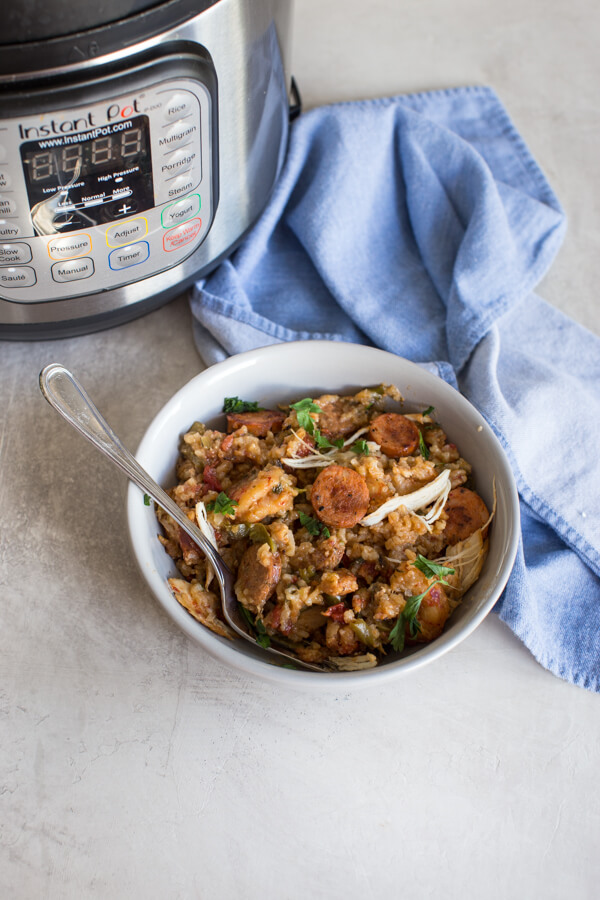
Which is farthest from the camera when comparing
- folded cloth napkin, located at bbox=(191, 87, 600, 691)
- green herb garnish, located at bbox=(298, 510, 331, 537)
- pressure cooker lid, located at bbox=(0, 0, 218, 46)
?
folded cloth napkin, located at bbox=(191, 87, 600, 691)

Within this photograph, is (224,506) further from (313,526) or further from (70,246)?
(70,246)

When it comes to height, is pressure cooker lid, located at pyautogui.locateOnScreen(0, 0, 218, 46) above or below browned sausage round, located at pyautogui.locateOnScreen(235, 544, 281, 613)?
above

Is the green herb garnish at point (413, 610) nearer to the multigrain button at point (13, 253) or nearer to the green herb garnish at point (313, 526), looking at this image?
the green herb garnish at point (313, 526)

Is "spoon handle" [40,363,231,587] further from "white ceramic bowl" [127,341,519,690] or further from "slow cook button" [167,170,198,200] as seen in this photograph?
"slow cook button" [167,170,198,200]

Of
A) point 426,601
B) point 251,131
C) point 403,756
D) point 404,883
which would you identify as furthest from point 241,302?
point 404,883

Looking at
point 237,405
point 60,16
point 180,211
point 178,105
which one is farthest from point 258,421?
point 60,16

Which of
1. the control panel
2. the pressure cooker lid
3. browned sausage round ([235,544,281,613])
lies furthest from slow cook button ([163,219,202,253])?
browned sausage round ([235,544,281,613])
